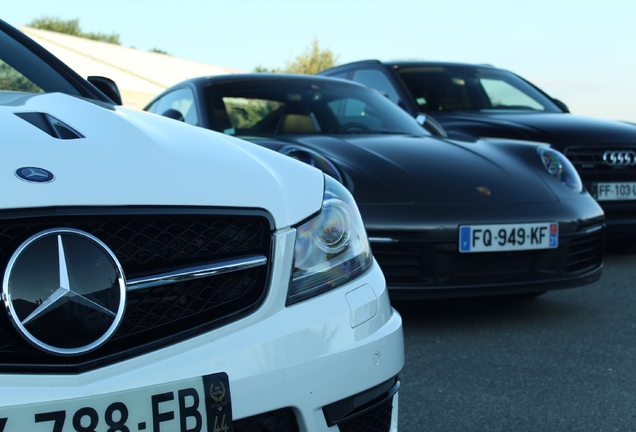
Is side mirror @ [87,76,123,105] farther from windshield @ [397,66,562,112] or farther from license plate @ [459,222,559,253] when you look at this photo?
windshield @ [397,66,562,112]

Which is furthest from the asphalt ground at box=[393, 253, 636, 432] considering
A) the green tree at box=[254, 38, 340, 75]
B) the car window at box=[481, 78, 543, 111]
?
the green tree at box=[254, 38, 340, 75]

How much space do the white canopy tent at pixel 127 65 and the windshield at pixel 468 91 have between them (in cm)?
1238

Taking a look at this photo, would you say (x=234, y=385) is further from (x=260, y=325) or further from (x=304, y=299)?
(x=304, y=299)

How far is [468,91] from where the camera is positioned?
22.2 ft

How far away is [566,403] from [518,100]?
4567 millimetres

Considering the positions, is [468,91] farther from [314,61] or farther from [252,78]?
[314,61]

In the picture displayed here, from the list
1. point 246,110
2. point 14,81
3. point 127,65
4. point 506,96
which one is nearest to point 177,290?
point 14,81

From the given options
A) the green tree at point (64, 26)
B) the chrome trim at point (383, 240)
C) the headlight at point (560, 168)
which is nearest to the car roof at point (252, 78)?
the headlight at point (560, 168)

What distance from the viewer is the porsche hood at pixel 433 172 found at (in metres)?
3.50

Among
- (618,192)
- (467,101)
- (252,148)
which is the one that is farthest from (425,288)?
(467,101)

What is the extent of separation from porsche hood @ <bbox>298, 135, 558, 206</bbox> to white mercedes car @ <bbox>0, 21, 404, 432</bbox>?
5.24ft

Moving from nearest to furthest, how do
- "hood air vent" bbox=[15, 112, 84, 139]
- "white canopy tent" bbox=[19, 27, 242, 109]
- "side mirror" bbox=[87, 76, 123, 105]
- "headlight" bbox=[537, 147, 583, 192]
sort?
"hood air vent" bbox=[15, 112, 84, 139]
"side mirror" bbox=[87, 76, 123, 105]
"headlight" bbox=[537, 147, 583, 192]
"white canopy tent" bbox=[19, 27, 242, 109]

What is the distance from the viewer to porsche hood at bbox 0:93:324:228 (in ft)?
4.79

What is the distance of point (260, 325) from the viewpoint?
156 centimetres
